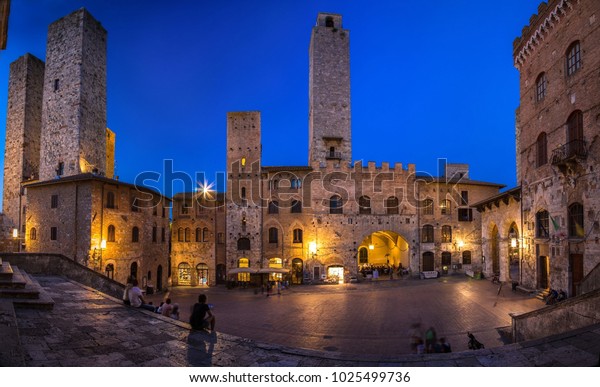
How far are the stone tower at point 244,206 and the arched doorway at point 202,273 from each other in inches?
120

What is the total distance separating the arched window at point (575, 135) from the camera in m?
15.0

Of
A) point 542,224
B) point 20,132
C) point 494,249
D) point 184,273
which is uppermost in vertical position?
point 20,132

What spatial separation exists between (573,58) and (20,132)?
A: 137 feet

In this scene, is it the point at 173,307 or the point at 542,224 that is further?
the point at 542,224

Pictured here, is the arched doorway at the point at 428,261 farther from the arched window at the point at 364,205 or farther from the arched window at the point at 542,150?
the arched window at the point at 542,150

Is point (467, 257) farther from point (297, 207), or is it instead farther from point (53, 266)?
point (53, 266)

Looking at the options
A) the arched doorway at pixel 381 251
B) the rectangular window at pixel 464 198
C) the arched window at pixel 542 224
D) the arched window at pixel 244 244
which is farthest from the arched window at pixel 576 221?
the arched window at pixel 244 244

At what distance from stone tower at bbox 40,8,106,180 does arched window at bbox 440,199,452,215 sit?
31268 mm

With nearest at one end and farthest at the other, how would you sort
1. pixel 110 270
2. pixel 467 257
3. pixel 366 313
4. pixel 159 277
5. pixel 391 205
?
pixel 366 313 < pixel 110 270 < pixel 159 277 < pixel 391 205 < pixel 467 257

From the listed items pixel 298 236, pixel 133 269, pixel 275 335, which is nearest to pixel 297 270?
pixel 298 236

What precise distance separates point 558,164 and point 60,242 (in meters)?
29.4

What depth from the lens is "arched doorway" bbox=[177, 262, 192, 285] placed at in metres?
31.2

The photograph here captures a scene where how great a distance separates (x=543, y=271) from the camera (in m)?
19.1

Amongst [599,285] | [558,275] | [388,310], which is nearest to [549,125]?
[558,275]
